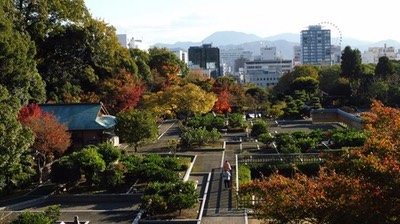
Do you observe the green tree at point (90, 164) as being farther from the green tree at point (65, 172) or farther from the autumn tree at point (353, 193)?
the autumn tree at point (353, 193)

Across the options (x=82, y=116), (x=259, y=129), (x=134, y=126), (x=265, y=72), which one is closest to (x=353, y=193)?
(x=134, y=126)

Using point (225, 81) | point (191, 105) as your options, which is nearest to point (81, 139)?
point (191, 105)

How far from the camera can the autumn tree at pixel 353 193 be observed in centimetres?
925

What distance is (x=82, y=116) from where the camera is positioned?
29.9 meters

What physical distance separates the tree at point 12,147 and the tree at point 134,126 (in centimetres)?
592

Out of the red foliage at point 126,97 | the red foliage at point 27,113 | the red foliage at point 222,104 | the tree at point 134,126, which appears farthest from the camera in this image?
the red foliage at point 222,104

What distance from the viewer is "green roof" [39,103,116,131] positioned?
2936 centimetres

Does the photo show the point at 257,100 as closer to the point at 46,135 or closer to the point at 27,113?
the point at 27,113

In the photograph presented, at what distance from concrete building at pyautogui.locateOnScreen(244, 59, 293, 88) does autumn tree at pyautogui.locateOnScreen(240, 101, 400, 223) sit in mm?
103724

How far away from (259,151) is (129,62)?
19.6m

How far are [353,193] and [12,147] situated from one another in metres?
13.2

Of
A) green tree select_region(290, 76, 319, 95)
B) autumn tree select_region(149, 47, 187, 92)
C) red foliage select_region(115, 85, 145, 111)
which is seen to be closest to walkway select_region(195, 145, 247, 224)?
red foliage select_region(115, 85, 145, 111)

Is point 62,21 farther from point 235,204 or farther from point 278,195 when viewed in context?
point 278,195

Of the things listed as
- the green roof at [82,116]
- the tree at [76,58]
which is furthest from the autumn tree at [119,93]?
the green roof at [82,116]
